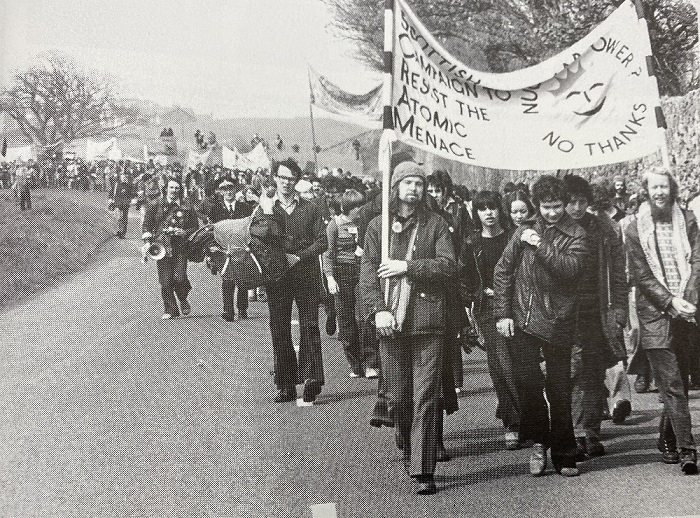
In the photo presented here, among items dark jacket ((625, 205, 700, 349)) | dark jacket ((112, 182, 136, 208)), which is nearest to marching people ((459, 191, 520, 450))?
dark jacket ((625, 205, 700, 349))

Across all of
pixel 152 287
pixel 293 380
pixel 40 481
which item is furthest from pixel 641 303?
pixel 40 481

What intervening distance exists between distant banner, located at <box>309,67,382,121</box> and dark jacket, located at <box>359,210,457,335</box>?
0.79m

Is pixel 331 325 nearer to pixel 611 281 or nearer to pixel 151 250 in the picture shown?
pixel 151 250

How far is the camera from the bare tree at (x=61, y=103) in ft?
16.9

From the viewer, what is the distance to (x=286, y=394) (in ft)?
17.2

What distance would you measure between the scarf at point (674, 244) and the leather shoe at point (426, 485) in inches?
66.3

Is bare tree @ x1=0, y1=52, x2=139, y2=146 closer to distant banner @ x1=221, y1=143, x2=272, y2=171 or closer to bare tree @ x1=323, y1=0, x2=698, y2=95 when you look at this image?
distant banner @ x1=221, y1=143, x2=272, y2=171

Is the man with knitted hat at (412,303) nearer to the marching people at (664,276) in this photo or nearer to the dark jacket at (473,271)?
the dark jacket at (473,271)

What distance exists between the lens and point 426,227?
489 centimetres

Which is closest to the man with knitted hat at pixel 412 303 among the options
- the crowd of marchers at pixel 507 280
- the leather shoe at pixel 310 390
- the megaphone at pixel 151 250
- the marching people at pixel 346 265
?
the crowd of marchers at pixel 507 280

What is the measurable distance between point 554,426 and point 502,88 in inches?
71.1

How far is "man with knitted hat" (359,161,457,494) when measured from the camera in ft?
15.8

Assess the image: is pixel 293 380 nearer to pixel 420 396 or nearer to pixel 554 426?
pixel 420 396

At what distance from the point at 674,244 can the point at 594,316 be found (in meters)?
0.59
